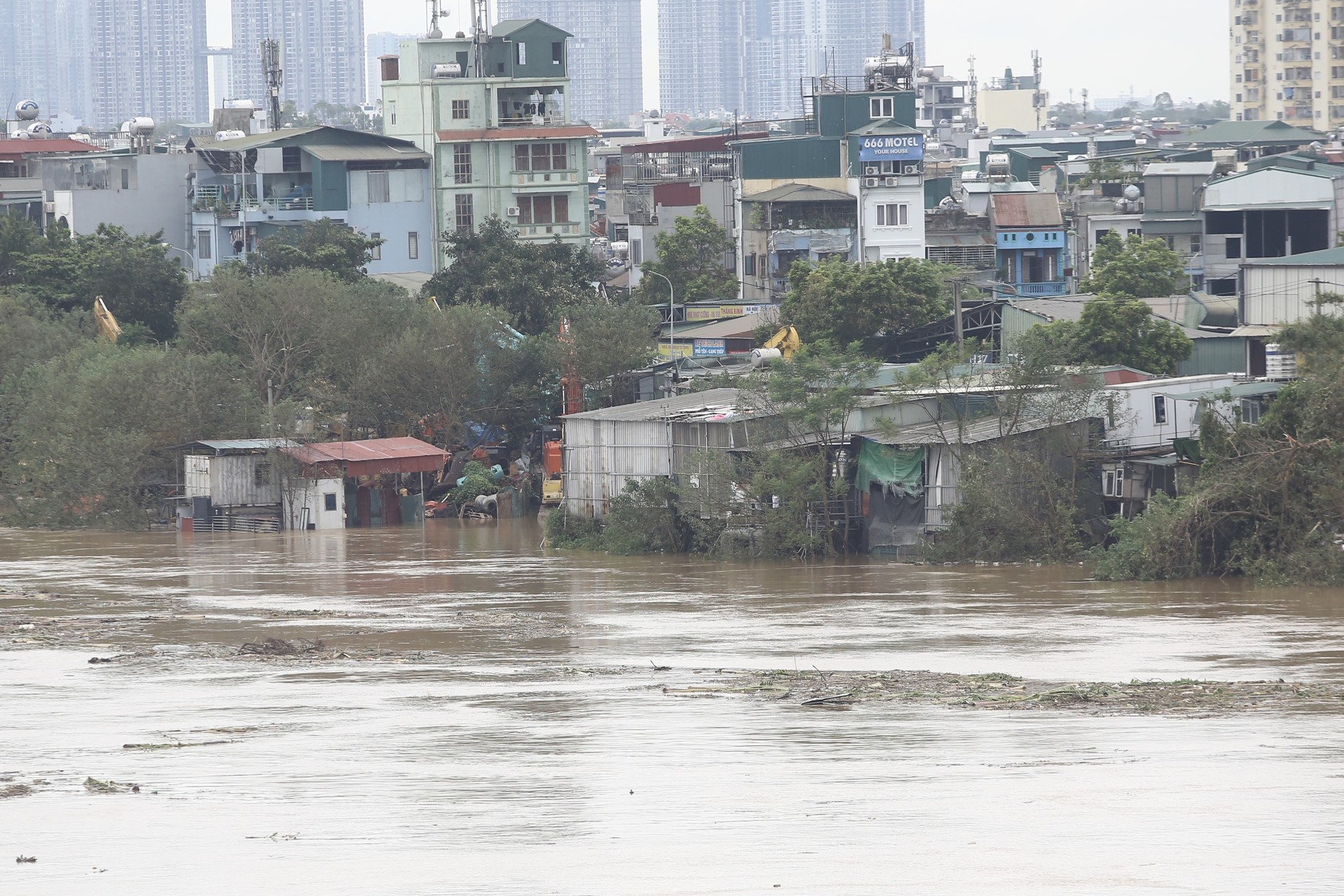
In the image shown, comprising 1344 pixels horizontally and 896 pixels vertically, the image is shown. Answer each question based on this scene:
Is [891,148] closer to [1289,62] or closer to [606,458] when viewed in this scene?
[606,458]

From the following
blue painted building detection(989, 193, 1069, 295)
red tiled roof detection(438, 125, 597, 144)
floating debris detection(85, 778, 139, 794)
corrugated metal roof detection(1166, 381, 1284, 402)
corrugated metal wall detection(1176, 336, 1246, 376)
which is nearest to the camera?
floating debris detection(85, 778, 139, 794)

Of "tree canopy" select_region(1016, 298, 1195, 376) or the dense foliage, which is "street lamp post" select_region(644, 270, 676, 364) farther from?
"tree canopy" select_region(1016, 298, 1195, 376)

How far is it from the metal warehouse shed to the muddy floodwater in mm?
5294

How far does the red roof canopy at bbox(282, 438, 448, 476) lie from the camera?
3956 cm

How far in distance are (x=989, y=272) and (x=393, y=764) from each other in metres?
45.6

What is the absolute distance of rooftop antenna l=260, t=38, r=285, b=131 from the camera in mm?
68312

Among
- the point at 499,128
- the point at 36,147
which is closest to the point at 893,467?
the point at 499,128

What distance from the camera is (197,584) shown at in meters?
30.0

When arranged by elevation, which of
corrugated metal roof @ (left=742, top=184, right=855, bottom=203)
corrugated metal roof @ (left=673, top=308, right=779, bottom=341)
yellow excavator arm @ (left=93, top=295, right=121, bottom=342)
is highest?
corrugated metal roof @ (left=742, top=184, right=855, bottom=203)

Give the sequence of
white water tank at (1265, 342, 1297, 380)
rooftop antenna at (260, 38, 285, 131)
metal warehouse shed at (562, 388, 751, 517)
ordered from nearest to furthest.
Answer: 1. white water tank at (1265, 342, 1297, 380)
2. metal warehouse shed at (562, 388, 751, 517)
3. rooftop antenna at (260, 38, 285, 131)

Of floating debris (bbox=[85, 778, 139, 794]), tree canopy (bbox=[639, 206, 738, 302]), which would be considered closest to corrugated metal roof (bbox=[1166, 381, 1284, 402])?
floating debris (bbox=[85, 778, 139, 794])

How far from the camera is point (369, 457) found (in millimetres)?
39750

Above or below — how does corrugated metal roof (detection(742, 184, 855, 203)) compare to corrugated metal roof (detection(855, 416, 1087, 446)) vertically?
above

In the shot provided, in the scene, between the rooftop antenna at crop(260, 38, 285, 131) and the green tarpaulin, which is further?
the rooftop antenna at crop(260, 38, 285, 131)
